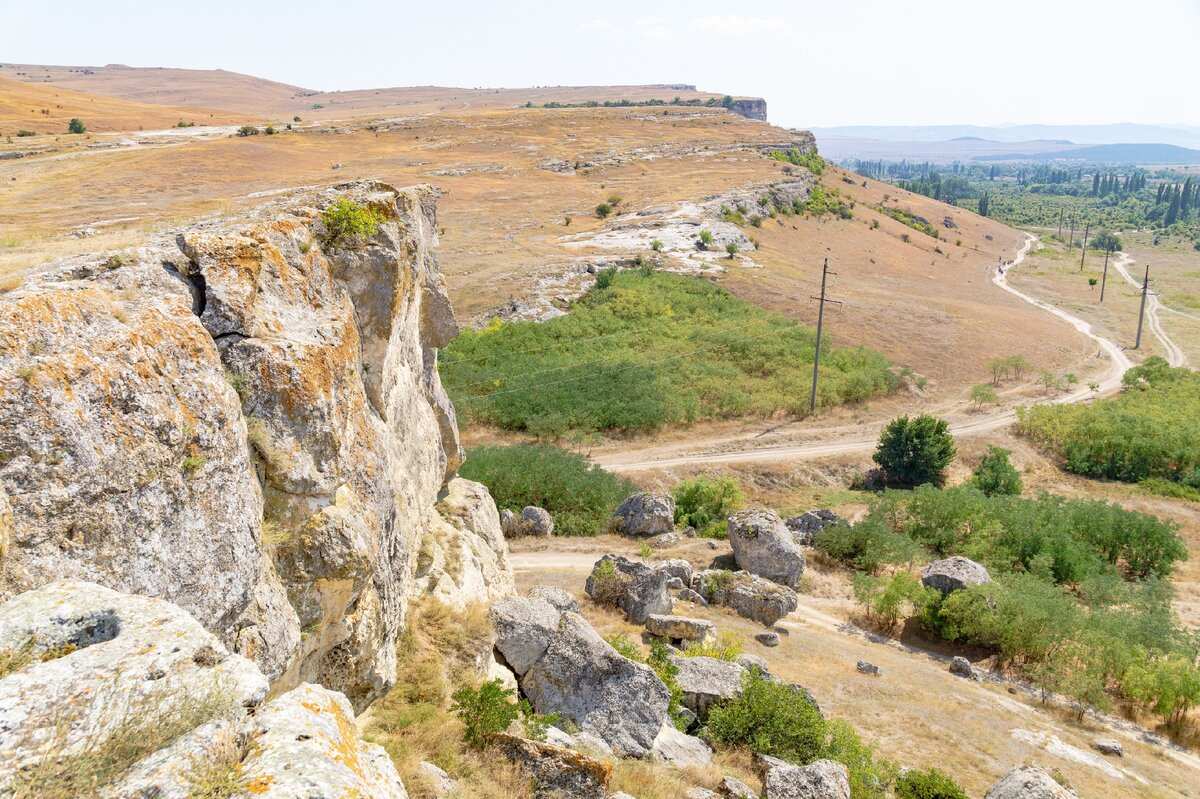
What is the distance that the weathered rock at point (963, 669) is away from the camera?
69.7 ft

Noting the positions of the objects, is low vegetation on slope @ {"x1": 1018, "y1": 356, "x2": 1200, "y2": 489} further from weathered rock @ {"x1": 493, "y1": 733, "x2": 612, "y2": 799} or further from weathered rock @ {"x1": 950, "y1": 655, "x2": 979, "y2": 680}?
weathered rock @ {"x1": 493, "y1": 733, "x2": 612, "y2": 799}

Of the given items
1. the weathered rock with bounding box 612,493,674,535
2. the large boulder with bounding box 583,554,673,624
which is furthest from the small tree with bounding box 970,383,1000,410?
the large boulder with bounding box 583,554,673,624

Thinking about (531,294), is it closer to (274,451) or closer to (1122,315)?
(274,451)

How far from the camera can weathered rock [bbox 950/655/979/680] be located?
2125 centimetres

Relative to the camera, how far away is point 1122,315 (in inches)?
2968

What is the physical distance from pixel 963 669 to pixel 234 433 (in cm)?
2141

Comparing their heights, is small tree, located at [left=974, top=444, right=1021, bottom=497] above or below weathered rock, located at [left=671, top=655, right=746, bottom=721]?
below

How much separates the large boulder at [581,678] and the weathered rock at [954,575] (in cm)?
1438

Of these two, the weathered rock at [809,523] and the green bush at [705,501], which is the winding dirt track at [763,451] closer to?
the green bush at [705,501]

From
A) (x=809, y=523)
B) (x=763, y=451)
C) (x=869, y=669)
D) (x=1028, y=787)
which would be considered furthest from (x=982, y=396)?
(x=1028, y=787)

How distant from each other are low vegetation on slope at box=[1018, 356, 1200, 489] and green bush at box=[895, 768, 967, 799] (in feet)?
105

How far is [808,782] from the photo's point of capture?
1239cm

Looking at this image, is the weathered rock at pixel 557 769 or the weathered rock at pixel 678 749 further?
the weathered rock at pixel 678 749

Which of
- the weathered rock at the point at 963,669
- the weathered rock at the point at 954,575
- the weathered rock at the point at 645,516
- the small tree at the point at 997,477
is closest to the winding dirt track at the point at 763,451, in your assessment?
the weathered rock at the point at 645,516
